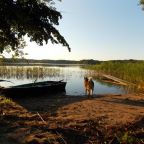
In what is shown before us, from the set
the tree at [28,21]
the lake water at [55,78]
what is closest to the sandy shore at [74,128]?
the tree at [28,21]

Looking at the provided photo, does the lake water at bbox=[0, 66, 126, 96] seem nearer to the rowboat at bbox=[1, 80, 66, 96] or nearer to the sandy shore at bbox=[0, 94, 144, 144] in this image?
the rowboat at bbox=[1, 80, 66, 96]

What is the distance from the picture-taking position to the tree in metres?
17.1

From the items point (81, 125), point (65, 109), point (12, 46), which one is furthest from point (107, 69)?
point (81, 125)

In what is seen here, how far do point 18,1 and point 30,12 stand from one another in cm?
81

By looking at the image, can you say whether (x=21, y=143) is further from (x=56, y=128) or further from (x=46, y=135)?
(x=56, y=128)

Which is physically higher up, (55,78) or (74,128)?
(74,128)

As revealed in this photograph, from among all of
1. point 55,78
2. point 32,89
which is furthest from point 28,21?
point 55,78

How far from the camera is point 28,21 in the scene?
1736 centimetres

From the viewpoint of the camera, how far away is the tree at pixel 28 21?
1712cm

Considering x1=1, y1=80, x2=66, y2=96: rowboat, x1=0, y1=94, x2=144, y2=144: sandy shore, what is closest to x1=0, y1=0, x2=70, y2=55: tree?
x1=1, y1=80, x2=66, y2=96: rowboat

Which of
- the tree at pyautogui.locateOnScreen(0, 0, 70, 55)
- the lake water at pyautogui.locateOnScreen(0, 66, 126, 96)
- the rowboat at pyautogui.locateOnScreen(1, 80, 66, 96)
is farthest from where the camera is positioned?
the lake water at pyautogui.locateOnScreen(0, 66, 126, 96)

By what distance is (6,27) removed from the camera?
1848cm

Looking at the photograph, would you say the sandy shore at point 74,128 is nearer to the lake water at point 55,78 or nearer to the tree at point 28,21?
the tree at point 28,21

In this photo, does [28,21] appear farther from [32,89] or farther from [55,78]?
[55,78]
